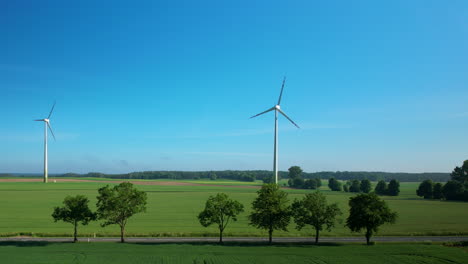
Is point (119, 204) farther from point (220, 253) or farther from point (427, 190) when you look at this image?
point (427, 190)

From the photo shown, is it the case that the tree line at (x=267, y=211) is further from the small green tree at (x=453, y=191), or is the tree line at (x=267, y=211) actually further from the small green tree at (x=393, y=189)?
the small green tree at (x=393, y=189)

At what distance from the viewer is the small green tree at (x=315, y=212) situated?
49.3 metres

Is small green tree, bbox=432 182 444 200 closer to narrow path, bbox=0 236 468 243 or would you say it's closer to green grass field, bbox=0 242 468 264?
narrow path, bbox=0 236 468 243

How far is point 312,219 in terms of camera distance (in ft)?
162

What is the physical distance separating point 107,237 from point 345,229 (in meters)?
43.1

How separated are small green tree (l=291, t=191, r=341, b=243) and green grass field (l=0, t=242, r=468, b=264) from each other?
5754mm

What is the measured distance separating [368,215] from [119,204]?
39.8 m

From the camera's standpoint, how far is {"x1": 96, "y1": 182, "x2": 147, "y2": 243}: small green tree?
162 ft

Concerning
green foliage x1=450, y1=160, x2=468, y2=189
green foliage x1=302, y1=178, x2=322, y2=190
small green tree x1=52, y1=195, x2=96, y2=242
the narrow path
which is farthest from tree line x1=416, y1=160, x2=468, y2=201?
small green tree x1=52, y1=195, x2=96, y2=242

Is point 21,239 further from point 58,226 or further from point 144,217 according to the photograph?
point 144,217

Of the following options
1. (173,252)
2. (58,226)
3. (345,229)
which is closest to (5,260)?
(173,252)

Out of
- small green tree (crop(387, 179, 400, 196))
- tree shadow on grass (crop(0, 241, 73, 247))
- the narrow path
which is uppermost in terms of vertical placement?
tree shadow on grass (crop(0, 241, 73, 247))

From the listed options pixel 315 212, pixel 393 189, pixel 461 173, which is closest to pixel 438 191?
pixel 393 189

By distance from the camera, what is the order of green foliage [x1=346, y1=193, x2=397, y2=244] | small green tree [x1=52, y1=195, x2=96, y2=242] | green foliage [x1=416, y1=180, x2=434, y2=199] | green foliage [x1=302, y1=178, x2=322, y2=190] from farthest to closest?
green foliage [x1=302, y1=178, x2=322, y2=190] → green foliage [x1=416, y1=180, x2=434, y2=199] → small green tree [x1=52, y1=195, x2=96, y2=242] → green foliage [x1=346, y1=193, x2=397, y2=244]
